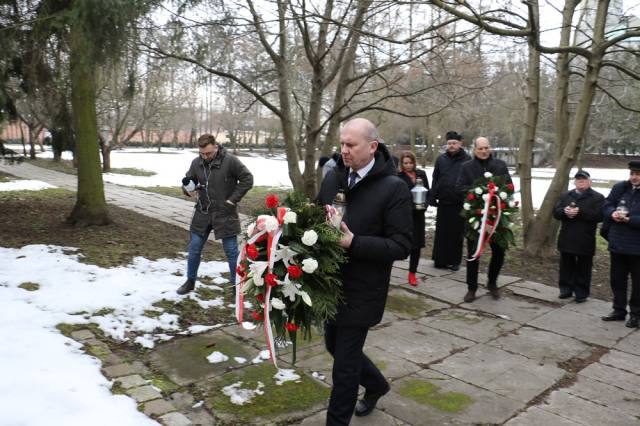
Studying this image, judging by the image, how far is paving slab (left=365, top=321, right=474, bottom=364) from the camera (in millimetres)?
4730

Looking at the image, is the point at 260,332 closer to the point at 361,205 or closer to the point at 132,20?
the point at 361,205

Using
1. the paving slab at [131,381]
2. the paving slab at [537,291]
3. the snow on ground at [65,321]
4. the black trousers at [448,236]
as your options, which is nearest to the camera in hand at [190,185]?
the snow on ground at [65,321]

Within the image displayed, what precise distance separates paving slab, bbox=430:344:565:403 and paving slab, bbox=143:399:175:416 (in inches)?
86.5

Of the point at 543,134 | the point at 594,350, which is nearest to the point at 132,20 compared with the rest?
the point at 594,350

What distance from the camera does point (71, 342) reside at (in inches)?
175

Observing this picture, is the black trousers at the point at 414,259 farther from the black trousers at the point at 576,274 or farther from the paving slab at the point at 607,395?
the paving slab at the point at 607,395

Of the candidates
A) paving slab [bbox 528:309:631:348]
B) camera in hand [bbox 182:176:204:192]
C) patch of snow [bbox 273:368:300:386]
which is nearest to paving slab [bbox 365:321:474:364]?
patch of snow [bbox 273:368:300:386]

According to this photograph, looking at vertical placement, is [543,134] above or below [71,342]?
above

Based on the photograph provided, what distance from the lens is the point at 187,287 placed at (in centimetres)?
607

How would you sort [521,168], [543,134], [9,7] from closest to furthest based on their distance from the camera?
[9,7]
[521,168]
[543,134]

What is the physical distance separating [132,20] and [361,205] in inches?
198

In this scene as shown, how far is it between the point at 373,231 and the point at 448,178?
4.82 m

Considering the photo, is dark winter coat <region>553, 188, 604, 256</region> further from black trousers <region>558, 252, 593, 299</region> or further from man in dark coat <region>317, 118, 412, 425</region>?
man in dark coat <region>317, 118, 412, 425</region>

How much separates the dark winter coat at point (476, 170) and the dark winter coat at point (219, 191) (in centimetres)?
278
